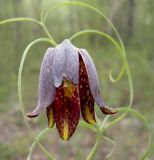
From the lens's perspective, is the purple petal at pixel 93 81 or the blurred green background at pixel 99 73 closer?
the purple petal at pixel 93 81

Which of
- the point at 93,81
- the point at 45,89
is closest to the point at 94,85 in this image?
the point at 93,81

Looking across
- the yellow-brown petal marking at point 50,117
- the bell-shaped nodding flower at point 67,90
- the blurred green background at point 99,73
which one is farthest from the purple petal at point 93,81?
the blurred green background at point 99,73

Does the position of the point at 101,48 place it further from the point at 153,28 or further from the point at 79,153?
the point at 79,153

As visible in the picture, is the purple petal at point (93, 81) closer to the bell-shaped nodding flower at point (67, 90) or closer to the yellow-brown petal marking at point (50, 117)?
the bell-shaped nodding flower at point (67, 90)

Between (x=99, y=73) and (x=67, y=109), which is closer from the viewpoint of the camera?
(x=67, y=109)

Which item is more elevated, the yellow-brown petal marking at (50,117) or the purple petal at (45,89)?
the purple petal at (45,89)

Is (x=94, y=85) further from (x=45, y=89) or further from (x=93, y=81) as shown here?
(x=45, y=89)

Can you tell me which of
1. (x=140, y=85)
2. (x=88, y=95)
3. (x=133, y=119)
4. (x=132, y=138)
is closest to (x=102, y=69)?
(x=140, y=85)
